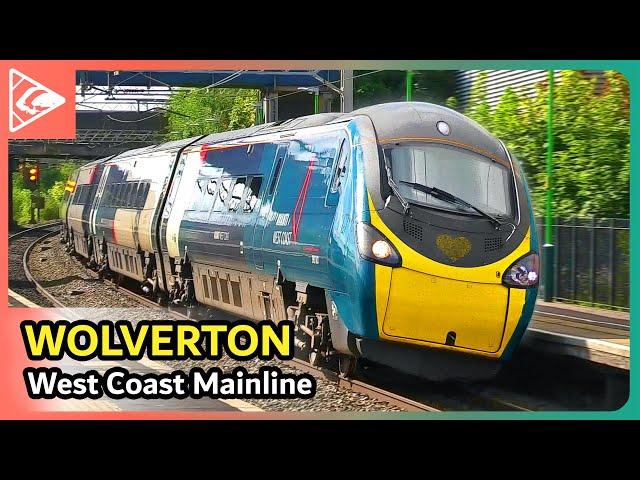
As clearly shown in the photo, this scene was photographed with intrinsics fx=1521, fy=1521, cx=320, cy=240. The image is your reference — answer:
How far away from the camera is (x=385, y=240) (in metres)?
11.7

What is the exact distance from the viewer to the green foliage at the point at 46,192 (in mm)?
12070

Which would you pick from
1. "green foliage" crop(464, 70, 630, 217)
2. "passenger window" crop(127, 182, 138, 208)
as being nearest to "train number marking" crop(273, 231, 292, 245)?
"green foliage" crop(464, 70, 630, 217)

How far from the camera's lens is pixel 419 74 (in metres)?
12.0

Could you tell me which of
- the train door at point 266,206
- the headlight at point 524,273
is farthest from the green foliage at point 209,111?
the headlight at point 524,273

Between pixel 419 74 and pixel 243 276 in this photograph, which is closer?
pixel 419 74

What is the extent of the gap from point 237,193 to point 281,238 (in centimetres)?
132

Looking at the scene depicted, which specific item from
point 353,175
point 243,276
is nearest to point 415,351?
point 353,175

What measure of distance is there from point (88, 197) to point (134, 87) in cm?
145

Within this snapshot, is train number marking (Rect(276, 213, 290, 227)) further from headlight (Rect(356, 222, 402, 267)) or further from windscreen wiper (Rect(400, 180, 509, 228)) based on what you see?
windscreen wiper (Rect(400, 180, 509, 228))

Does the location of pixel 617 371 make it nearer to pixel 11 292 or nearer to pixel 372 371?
pixel 372 371

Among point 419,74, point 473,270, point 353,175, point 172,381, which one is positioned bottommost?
point 172,381

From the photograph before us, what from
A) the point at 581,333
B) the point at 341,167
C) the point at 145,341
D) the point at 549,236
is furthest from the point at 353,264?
the point at 581,333

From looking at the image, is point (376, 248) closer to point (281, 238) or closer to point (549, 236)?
point (549, 236)

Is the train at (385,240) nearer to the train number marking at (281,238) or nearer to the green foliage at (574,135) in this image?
the train number marking at (281,238)
